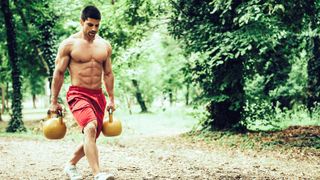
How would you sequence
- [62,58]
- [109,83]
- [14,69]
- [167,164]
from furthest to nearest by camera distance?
[14,69] < [167,164] < [109,83] < [62,58]

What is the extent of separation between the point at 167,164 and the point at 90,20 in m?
3.08

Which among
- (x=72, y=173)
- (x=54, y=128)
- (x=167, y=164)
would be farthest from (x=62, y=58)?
(x=167, y=164)

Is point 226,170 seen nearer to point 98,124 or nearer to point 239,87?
point 98,124

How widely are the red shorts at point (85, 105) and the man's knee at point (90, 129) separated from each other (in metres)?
0.05

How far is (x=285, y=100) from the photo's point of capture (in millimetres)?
18234

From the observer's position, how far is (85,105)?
4836mm

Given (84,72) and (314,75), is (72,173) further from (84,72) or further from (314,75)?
(314,75)

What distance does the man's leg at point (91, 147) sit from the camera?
465 centimetres

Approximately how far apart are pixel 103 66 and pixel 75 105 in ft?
2.30

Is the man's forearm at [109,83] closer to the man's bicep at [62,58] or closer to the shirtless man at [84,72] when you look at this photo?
the shirtless man at [84,72]

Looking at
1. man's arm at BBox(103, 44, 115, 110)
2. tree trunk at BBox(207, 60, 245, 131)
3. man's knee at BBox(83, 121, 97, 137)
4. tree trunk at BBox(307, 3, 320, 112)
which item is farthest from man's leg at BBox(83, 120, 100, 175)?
tree trunk at BBox(307, 3, 320, 112)

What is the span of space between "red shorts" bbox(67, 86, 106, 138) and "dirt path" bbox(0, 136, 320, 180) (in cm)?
116

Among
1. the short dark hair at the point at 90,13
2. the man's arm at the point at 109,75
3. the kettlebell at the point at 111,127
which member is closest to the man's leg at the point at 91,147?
the kettlebell at the point at 111,127

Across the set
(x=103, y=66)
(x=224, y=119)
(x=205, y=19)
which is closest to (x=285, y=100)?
(x=224, y=119)
